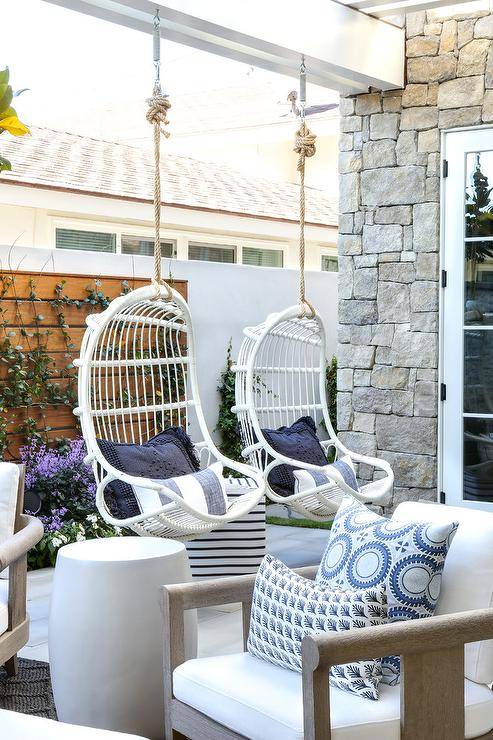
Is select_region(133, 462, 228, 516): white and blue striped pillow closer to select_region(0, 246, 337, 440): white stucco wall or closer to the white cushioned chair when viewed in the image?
the white cushioned chair

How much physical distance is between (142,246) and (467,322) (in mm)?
5066

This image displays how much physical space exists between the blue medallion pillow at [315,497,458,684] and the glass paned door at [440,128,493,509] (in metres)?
3.57

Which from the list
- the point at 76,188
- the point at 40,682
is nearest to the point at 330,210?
the point at 76,188

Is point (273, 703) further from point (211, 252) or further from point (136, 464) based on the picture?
point (211, 252)

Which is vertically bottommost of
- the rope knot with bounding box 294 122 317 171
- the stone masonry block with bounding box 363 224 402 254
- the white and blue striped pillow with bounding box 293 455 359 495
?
the white and blue striped pillow with bounding box 293 455 359 495

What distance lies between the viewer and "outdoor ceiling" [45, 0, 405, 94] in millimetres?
4672

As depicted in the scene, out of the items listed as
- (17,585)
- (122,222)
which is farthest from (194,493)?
(122,222)

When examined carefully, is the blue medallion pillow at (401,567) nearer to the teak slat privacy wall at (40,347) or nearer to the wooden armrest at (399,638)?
the wooden armrest at (399,638)

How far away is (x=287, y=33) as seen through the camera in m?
5.20

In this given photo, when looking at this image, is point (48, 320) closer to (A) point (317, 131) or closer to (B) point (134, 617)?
(B) point (134, 617)

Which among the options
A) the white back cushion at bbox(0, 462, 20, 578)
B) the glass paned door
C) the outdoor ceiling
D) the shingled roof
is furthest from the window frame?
the white back cushion at bbox(0, 462, 20, 578)

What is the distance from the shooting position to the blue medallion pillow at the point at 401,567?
8.12ft

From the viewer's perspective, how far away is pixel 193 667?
2.61 m

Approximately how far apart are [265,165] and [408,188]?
26.1ft
